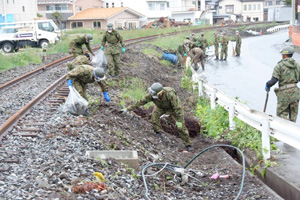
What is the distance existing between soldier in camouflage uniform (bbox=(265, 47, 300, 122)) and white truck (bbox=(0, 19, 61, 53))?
2261 cm

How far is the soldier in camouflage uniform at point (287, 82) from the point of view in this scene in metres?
8.45

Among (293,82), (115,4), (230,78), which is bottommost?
(230,78)

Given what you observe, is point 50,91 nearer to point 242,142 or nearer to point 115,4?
point 242,142

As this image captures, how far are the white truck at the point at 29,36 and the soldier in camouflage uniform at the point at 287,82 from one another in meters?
22.6

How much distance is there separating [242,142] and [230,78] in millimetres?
11709

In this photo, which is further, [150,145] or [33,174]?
[150,145]

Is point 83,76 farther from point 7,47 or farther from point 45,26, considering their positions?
point 45,26

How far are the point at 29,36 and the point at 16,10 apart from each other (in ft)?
64.6

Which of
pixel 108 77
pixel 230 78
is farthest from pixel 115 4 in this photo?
pixel 108 77

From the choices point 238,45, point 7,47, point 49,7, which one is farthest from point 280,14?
point 7,47

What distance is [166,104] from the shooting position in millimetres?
8875

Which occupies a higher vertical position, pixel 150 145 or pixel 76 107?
pixel 76 107

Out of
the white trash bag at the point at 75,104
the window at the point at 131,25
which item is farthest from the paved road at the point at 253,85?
the window at the point at 131,25

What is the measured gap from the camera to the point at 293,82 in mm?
8531
